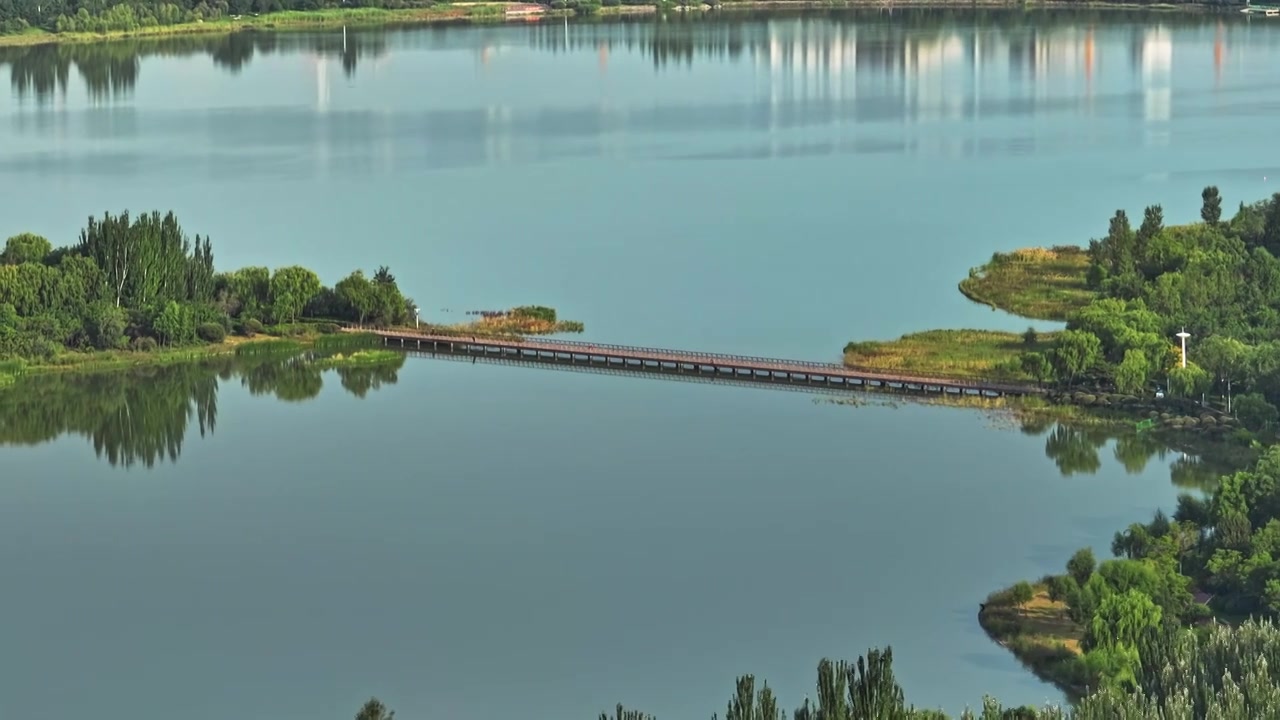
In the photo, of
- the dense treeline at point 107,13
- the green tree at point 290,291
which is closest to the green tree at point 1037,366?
the green tree at point 290,291

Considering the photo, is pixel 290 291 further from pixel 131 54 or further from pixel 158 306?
pixel 131 54

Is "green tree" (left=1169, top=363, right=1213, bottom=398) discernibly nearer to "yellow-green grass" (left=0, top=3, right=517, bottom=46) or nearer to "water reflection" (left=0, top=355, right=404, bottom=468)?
"water reflection" (left=0, top=355, right=404, bottom=468)

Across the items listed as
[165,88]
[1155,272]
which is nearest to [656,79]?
[165,88]

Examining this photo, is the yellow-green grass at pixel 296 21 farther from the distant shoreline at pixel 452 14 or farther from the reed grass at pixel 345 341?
the reed grass at pixel 345 341

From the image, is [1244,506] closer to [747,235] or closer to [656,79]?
[747,235]

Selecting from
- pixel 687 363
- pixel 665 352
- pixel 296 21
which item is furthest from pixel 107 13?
pixel 687 363
